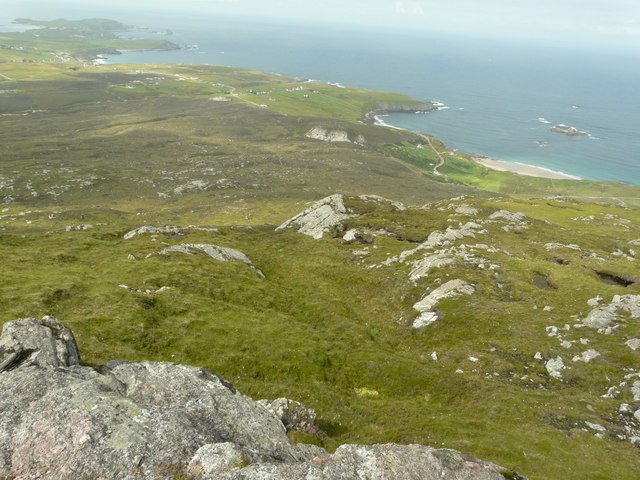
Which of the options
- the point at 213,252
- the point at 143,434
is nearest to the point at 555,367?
the point at 143,434

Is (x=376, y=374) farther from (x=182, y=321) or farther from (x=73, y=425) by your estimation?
(x=73, y=425)

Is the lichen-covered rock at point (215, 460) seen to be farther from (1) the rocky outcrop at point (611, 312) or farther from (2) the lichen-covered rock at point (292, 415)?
(1) the rocky outcrop at point (611, 312)

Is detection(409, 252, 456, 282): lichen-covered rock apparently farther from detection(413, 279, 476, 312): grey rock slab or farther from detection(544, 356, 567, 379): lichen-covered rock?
detection(544, 356, 567, 379): lichen-covered rock

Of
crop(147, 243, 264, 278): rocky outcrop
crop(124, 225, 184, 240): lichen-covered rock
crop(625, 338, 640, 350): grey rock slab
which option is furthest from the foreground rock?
crop(124, 225, 184, 240): lichen-covered rock

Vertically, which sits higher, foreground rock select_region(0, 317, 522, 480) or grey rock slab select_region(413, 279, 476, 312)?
foreground rock select_region(0, 317, 522, 480)

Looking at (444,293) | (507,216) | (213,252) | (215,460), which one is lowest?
(213,252)

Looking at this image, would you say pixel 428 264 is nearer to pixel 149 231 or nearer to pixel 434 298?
pixel 434 298

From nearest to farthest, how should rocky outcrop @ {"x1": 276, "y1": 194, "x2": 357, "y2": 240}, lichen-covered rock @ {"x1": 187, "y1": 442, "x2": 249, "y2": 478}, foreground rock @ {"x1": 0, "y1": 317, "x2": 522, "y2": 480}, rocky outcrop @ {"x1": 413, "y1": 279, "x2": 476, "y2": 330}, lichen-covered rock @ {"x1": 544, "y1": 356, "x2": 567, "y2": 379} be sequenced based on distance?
1. foreground rock @ {"x1": 0, "y1": 317, "x2": 522, "y2": 480}
2. lichen-covered rock @ {"x1": 187, "y1": 442, "x2": 249, "y2": 478}
3. lichen-covered rock @ {"x1": 544, "y1": 356, "x2": 567, "y2": 379}
4. rocky outcrop @ {"x1": 413, "y1": 279, "x2": 476, "y2": 330}
5. rocky outcrop @ {"x1": 276, "y1": 194, "x2": 357, "y2": 240}
